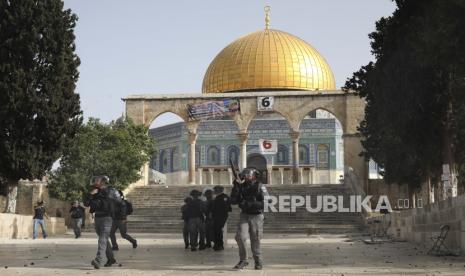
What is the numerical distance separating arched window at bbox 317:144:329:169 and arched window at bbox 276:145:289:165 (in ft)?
8.37

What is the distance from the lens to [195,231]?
15.7 metres

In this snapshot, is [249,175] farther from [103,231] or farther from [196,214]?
[196,214]

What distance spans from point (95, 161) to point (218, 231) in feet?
58.5

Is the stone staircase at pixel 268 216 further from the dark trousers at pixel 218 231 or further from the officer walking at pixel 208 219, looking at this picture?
the dark trousers at pixel 218 231

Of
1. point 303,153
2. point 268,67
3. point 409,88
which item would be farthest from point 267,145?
point 409,88

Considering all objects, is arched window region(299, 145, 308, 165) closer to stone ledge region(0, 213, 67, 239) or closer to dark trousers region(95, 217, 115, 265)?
stone ledge region(0, 213, 67, 239)

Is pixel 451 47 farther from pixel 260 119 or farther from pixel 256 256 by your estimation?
pixel 260 119

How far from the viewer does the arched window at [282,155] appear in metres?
58.3

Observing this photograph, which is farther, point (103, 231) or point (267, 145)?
point (267, 145)

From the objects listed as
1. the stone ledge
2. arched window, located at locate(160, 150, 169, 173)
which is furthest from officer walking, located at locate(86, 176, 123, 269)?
arched window, located at locate(160, 150, 169, 173)

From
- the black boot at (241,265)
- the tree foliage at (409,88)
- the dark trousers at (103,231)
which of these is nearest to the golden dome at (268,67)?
the tree foliage at (409,88)

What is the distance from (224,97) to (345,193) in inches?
421

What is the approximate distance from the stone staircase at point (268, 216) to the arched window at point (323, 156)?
72.0 feet

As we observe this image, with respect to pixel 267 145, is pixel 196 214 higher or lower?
lower
